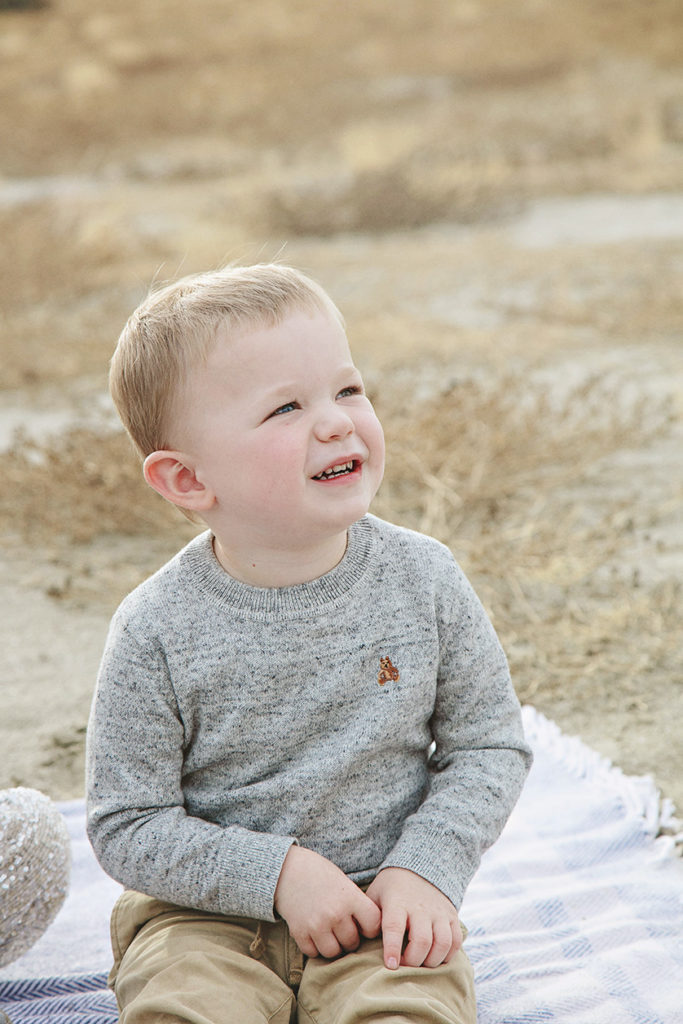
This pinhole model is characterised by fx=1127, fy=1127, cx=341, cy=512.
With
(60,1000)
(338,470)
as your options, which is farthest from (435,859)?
(60,1000)

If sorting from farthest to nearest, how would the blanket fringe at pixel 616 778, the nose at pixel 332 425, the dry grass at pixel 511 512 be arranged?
the dry grass at pixel 511 512
the blanket fringe at pixel 616 778
the nose at pixel 332 425

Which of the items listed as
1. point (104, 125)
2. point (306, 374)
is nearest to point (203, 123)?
point (104, 125)

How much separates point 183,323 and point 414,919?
2.60 feet

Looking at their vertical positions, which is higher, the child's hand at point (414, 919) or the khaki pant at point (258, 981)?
the child's hand at point (414, 919)

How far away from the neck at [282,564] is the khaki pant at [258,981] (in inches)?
17.4

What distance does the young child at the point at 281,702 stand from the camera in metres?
1.38

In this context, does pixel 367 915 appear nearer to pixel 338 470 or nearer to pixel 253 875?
pixel 253 875

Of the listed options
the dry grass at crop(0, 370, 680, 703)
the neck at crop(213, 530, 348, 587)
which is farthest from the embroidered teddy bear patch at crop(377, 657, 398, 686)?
the dry grass at crop(0, 370, 680, 703)

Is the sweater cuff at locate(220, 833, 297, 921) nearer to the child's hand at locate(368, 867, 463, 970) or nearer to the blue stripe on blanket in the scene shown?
the child's hand at locate(368, 867, 463, 970)

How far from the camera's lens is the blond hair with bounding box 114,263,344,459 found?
142 centimetres

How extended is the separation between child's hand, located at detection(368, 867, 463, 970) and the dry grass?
1230 millimetres

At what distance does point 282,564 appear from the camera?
1471 mm

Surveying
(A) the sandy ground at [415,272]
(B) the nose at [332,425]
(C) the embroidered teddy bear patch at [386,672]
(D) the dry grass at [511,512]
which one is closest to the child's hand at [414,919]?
(C) the embroidered teddy bear patch at [386,672]

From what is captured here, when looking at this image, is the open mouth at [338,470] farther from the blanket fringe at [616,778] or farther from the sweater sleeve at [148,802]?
the blanket fringe at [616,778]
